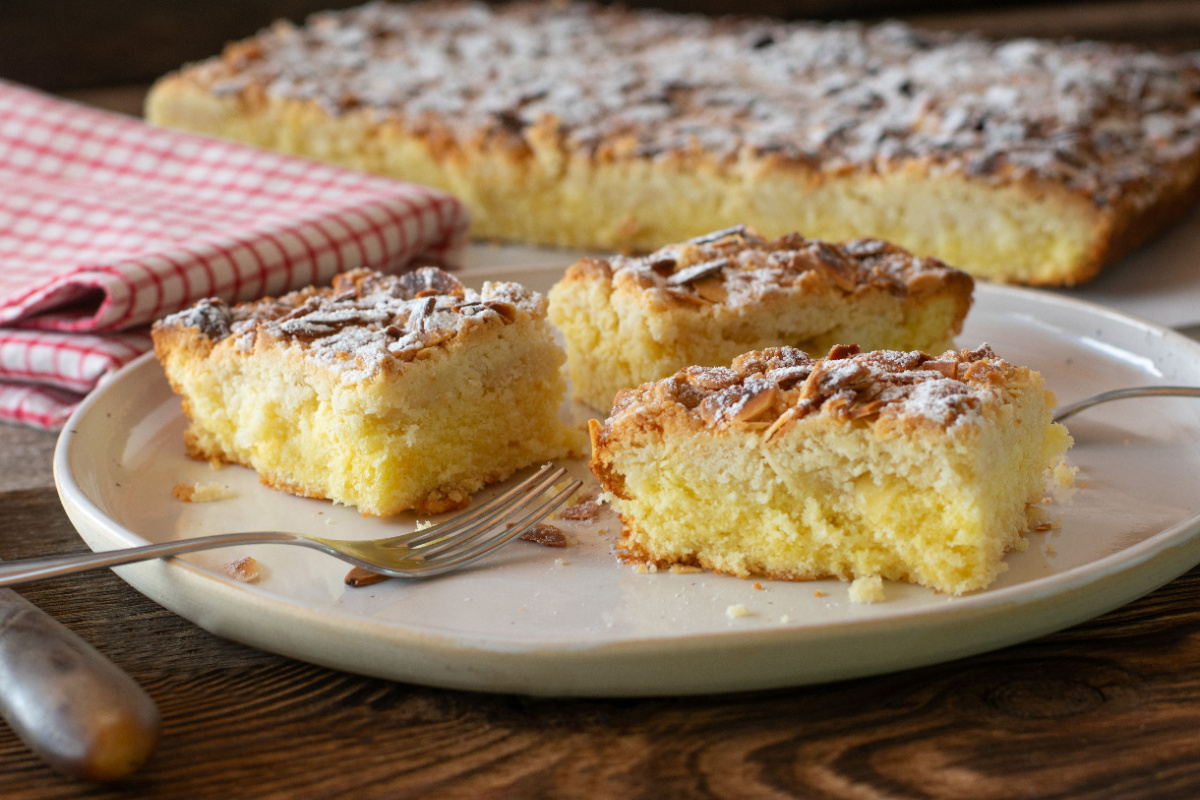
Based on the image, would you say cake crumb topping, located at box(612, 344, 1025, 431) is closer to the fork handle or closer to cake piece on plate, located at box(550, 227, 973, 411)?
cake piece on plate, located at box(550, 227, 973, 411)

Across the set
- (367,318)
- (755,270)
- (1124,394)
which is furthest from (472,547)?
(1124,394)

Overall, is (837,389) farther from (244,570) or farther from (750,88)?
(750,88)

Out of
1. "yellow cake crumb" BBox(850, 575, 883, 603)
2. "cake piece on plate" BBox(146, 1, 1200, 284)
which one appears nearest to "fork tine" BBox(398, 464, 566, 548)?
"yellow cake crumb" BBox(850, 575, 883, 603)

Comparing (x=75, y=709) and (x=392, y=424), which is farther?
(x=392, y=424)

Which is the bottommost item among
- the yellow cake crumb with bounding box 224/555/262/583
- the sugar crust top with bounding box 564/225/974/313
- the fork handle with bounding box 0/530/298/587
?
the yellow cake crumb with bounding box 224/555/262/583

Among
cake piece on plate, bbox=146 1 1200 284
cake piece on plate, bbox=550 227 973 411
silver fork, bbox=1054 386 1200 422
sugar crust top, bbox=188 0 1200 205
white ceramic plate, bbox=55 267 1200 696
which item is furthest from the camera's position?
sugar crust top, bbox=188 0 1200 205

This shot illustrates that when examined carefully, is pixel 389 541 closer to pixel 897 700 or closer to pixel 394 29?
pixel 897 700

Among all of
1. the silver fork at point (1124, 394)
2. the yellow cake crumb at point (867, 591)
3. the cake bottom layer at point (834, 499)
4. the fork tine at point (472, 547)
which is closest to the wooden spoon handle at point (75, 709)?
the fork tine at point (472, 547)
